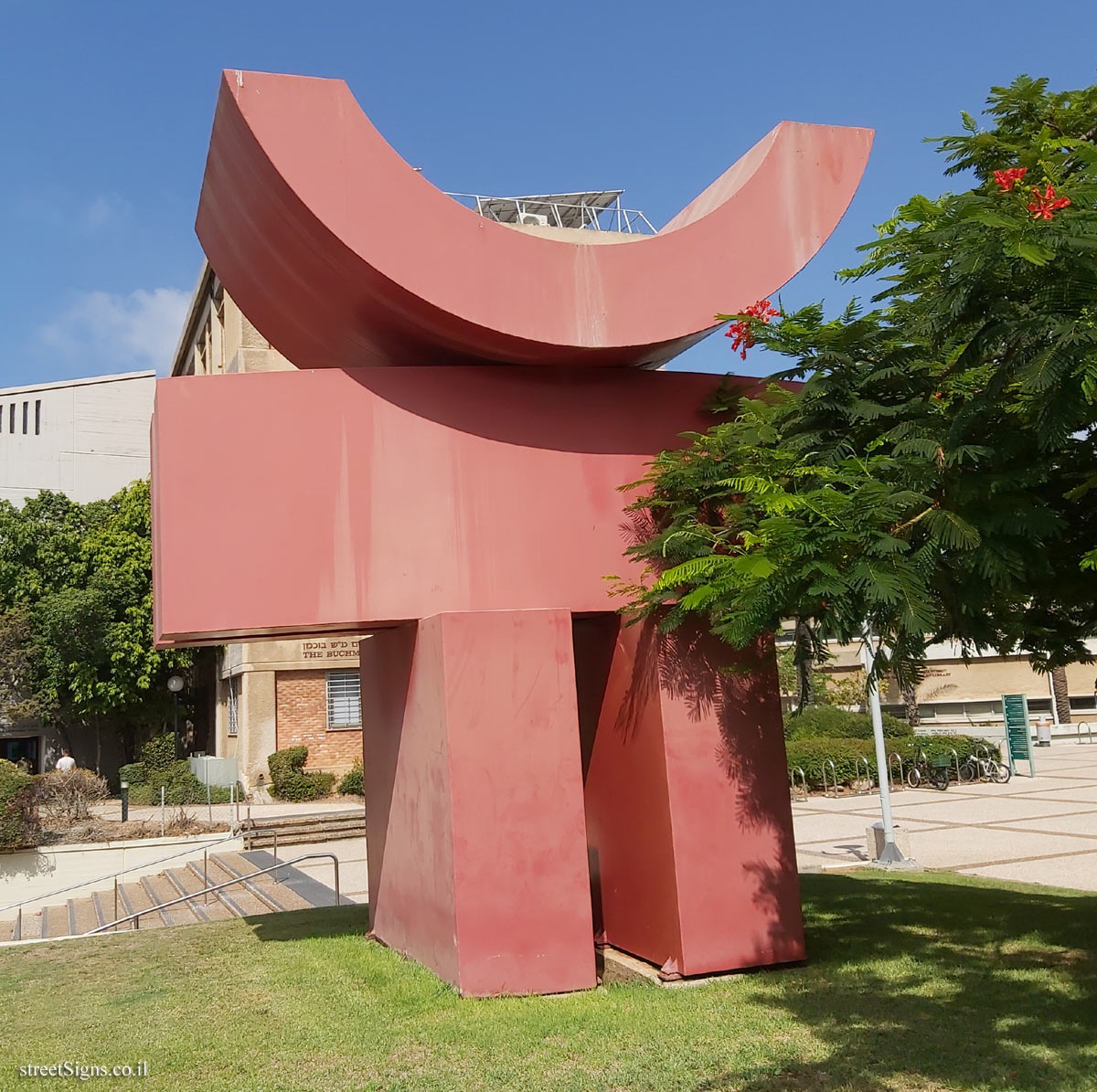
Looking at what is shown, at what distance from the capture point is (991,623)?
674cm

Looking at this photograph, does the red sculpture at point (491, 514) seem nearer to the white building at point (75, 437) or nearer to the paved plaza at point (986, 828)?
the paved plaza at point (986, 828)

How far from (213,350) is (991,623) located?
30536mm

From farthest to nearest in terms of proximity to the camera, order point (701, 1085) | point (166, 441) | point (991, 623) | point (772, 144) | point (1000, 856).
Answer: point (1000, 856), point (772, 144), point (166, 441), point (991, 623), point (701, 1085)

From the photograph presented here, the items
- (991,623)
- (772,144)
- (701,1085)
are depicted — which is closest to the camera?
(701,1085)

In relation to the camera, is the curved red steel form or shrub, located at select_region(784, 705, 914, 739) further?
shrub, located at select_region(784, 705, 914, 739)

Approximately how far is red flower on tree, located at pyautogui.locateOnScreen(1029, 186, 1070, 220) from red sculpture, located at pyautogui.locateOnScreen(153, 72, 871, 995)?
3.64 m

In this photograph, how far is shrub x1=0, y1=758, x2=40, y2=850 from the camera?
18734 mm

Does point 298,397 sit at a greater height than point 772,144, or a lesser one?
lesser

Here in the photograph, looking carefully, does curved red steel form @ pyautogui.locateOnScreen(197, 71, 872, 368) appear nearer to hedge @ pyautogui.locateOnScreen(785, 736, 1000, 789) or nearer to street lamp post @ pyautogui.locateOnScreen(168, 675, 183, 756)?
hedge @ pyautogui.locateOnScreen(785, 736, 1000, 789)

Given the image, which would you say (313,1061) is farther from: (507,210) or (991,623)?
(507,210)

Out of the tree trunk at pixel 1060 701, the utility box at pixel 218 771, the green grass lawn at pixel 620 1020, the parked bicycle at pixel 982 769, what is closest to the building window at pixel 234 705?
the utility box at pixel 218 771

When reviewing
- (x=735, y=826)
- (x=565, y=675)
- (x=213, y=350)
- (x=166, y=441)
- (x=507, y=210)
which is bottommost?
(x=735, y=826)

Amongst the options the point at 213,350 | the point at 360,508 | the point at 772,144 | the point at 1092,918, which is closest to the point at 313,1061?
the point at 360,508

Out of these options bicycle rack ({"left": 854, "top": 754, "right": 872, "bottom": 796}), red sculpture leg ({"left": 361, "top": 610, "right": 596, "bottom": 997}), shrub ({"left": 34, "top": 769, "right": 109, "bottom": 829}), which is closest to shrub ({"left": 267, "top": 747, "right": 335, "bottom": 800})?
shrub ({"left": 34, "top": 769, "right": 109, "bottom": 829})
